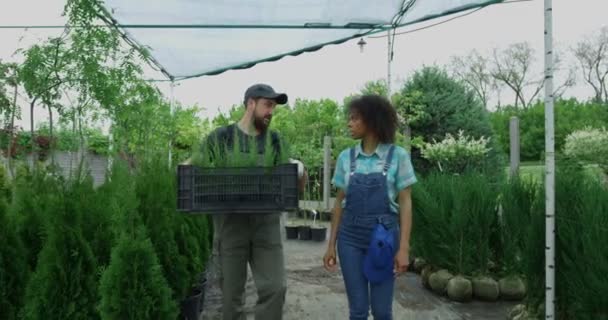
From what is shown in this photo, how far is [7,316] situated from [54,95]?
2156 millimetres

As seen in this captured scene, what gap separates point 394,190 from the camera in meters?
2.46

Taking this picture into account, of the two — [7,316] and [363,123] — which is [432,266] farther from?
[7,316]

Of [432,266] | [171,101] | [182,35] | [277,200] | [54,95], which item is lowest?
[432,266]

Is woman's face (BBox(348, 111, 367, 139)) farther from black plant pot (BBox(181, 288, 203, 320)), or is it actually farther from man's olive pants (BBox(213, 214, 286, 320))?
black plant pot (BBox(181, 288, 203, 320))

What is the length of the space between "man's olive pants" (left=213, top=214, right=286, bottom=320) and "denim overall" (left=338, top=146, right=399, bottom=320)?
431mm

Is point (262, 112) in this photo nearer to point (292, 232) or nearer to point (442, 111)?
point (292, 232)

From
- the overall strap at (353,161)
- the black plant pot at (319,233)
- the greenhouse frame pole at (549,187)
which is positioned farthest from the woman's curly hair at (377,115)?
the black plant pot at (319,233)

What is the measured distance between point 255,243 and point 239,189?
1.43ft

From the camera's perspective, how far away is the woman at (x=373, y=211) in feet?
7.79

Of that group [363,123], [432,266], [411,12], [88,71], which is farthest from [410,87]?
[363,123]

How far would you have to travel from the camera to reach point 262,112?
271 cm

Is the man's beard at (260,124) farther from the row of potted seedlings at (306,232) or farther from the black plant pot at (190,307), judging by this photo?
the row of potted seedlings at (306,232)

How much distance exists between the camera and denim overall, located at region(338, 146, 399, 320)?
2389 millimetres

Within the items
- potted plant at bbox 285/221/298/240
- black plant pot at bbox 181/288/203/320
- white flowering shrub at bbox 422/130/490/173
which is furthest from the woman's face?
potted plant at bbox 285/221/298/240
